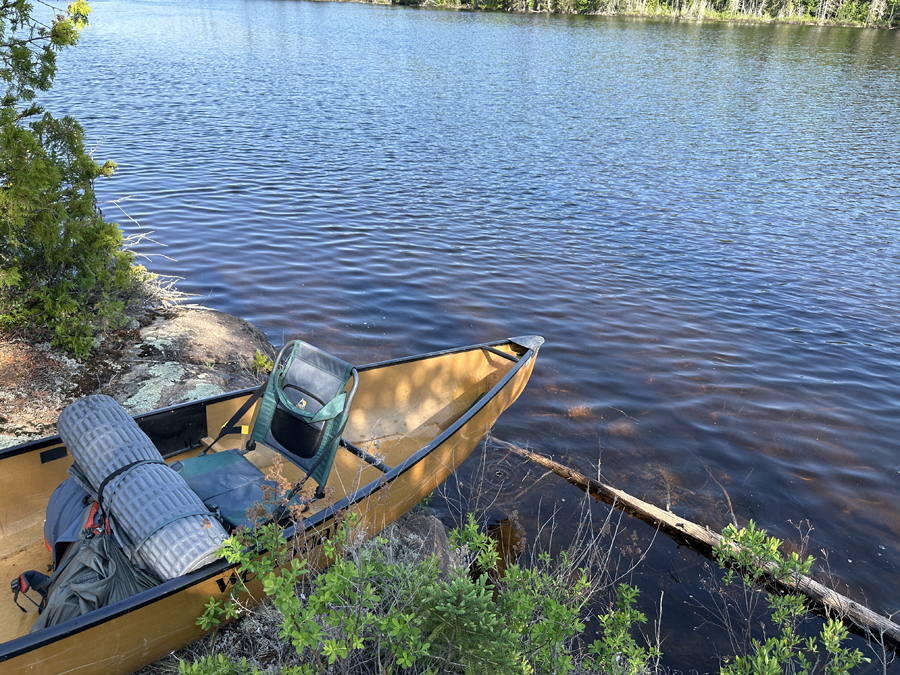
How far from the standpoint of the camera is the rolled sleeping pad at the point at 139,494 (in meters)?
3.42

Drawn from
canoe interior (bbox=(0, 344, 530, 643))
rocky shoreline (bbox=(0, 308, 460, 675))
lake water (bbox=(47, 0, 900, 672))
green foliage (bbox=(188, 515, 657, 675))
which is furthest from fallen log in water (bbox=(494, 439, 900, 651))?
green foliage (bbox=(188, 515, 657, 675))

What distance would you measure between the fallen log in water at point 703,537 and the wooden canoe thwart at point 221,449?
103 cm

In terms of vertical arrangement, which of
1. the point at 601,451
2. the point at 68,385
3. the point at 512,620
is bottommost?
the point at 601,451

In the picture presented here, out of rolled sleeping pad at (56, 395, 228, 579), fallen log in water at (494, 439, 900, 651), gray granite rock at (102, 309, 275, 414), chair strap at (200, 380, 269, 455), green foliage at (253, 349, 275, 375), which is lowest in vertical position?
fallen log in water at (494, 439, 900, 651)

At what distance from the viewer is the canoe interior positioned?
4199 mm

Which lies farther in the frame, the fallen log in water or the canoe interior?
the fallen log in water

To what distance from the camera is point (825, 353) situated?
940 centimetres

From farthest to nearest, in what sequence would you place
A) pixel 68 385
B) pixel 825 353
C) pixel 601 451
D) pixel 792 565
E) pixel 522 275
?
pixel 522 275 < pixel 825 353 < pixel 601 451 < pixel 68 385 < pixel 792 565

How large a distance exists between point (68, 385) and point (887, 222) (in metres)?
16.4

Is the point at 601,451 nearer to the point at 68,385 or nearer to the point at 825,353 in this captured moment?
the point at 825,353

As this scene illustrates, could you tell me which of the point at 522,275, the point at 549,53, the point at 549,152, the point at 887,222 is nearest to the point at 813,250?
the point at 887,222

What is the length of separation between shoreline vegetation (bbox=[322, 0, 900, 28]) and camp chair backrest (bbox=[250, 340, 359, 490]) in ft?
264

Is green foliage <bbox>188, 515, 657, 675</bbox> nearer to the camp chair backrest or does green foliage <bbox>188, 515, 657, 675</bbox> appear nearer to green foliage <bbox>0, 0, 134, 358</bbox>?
the camp chair backrest

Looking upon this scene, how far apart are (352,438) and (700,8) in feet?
279
